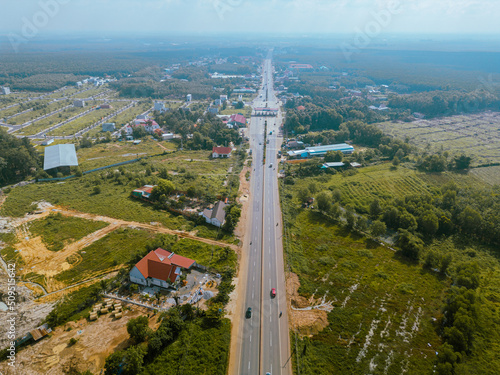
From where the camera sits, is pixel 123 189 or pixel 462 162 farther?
pixel 462 162

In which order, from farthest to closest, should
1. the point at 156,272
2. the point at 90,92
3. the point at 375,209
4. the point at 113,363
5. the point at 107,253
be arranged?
the point at 90,92
the point at 375,209
the point at 107,253
the point at 156,272
the point at 113,363

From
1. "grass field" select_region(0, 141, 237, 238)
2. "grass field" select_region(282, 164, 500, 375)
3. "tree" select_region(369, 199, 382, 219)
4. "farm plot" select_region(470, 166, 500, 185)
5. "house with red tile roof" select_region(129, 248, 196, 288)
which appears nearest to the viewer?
"grass field" select_region(282, 164, 500, 375)

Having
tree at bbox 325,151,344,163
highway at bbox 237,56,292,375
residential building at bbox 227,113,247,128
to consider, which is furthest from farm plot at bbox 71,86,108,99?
tree at bbox 325,151,344,163

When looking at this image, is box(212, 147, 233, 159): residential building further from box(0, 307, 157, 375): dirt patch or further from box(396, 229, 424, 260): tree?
box(0, 307, 157, 375): dirt patch

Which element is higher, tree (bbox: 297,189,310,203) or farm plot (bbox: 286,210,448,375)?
tree (bbox: 297,189,310,203)

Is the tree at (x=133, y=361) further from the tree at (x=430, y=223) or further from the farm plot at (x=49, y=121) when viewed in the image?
the farm plot at (x=49, y=121)

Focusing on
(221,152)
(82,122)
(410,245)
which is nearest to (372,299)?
→ (410,245)

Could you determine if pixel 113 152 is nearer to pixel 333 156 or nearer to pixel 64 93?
pixel 333 156
